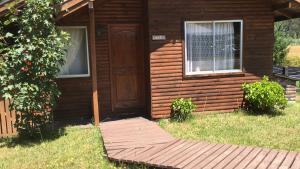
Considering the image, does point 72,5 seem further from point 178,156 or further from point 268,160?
point 268,160

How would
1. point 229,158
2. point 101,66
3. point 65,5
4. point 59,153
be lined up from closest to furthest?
point 229,158 < point 59,153 < point 65,5 < point 101,66

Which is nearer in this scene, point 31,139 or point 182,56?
point 31,139

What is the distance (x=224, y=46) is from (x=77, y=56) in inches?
155

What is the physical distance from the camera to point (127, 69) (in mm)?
9539

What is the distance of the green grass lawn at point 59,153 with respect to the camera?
6.14 m

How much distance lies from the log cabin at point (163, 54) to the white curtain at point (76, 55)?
0.03 metres

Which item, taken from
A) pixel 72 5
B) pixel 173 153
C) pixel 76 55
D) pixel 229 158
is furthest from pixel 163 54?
pixel 229 158

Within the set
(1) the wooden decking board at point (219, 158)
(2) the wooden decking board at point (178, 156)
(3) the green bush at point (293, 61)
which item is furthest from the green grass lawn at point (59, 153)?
(3) the green bush at point (293, 61)

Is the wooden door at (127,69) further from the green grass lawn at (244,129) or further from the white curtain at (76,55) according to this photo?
the green grass lawn at (244,129)

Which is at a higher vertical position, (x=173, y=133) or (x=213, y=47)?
(x=213, y=47)

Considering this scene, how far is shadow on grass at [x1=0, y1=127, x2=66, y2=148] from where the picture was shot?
733cm

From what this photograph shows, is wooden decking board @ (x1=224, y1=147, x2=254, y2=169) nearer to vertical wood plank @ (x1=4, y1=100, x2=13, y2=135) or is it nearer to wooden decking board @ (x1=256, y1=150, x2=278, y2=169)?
wooden decking board @ (x1=256, y1=150, x2=278, y2=169)

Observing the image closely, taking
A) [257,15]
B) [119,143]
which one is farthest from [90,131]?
[257,15]

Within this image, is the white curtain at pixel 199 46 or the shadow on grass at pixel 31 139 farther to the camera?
the white curtain at pixel 199 46
